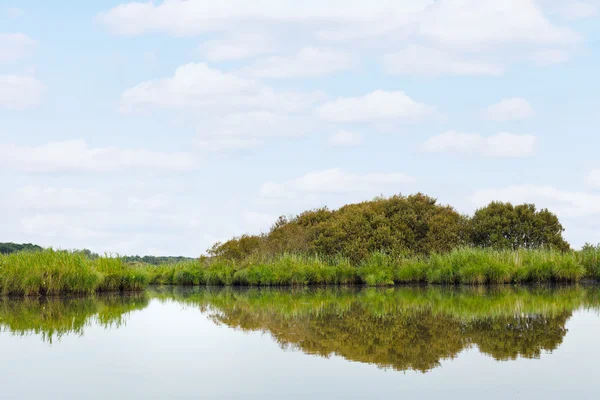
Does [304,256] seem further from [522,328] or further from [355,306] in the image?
[522,328]

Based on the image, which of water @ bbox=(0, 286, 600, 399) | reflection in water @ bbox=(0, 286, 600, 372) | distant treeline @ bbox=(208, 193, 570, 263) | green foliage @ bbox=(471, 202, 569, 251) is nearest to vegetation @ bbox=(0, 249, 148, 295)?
reflection in water @ bbox=(0, 286, 600, 372)

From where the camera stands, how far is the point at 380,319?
41.4ft

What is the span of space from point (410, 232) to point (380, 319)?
1775 centimetres

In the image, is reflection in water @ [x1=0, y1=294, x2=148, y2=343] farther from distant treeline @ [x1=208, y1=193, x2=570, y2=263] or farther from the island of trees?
distant treeline @ [x1=208, y1=193, x2=570, y2=263]

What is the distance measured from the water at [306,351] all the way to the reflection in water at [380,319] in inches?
1.3

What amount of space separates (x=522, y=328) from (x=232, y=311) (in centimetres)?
662

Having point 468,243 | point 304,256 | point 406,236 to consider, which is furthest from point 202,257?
point 468,243

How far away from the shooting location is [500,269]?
2442cm

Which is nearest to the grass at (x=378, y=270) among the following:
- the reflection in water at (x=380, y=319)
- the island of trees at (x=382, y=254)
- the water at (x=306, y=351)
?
the island of trees at (x=382, y=254)

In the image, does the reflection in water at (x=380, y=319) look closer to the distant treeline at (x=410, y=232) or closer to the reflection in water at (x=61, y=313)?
the reflection in water at (x=61, y=313)

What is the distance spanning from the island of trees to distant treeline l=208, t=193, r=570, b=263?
5 cm

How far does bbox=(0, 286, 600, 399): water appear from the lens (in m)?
6.80

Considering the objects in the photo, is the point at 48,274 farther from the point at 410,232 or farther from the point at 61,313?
the point at 410,232

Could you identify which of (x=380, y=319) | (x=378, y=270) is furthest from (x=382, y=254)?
(x=380, y=319)
